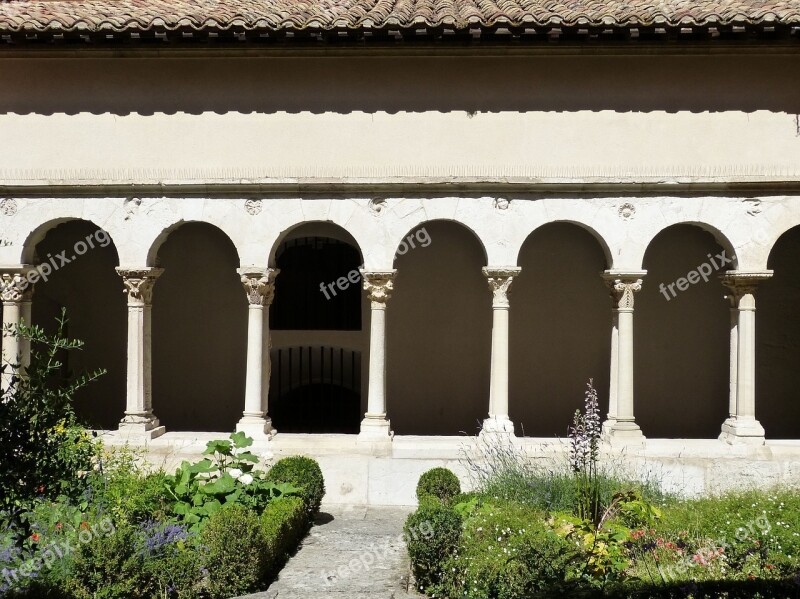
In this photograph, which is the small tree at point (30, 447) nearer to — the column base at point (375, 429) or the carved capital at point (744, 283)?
the column base at point (375, 429)

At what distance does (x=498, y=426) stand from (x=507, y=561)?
181 inches

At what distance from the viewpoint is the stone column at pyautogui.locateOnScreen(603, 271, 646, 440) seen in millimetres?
11477

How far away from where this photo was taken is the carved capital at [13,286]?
1188 cm

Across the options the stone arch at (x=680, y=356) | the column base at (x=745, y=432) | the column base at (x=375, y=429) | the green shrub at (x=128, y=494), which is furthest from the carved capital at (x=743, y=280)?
the green shrub at (x=128, y=494)

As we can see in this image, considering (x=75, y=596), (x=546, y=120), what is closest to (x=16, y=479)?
(x=75, y=596)

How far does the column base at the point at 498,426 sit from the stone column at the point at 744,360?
323 centimetres

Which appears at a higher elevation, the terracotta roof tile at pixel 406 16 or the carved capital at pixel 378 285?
the terracotta roof tile at pixel 406 16

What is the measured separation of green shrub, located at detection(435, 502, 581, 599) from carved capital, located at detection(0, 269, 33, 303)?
7.87 metres

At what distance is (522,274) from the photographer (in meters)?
14.6

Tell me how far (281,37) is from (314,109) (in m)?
1.12

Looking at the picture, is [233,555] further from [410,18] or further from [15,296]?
[410,18]

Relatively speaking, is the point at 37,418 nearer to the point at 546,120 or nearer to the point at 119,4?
the point at 546,120

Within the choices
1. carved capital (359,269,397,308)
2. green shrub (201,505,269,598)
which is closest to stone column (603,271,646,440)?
carved capital (359,269,397,308)

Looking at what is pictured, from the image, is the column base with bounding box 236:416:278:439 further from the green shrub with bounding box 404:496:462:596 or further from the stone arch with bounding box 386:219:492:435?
the green shrub with bounding box 404:496:462:596
